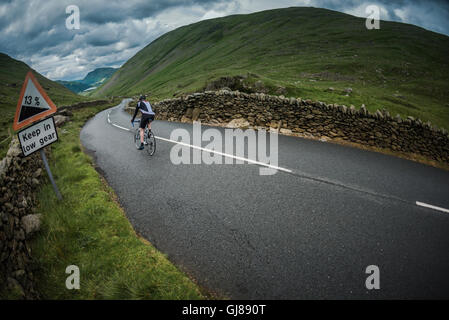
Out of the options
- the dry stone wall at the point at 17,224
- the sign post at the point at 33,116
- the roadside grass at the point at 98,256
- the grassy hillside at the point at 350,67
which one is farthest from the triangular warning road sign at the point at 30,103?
the grassy hillside at the point at 350,67

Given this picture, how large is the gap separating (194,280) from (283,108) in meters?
9.92

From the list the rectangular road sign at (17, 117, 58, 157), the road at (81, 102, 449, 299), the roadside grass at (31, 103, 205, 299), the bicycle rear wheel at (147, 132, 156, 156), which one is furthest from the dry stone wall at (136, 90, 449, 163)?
the rectangular road sign at (17, 117, 58, 157)

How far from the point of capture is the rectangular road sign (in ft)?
14.3

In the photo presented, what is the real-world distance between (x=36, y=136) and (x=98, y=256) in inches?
118

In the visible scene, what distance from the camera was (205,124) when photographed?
560 inches

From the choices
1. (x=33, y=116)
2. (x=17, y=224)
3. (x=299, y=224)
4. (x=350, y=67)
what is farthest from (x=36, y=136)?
(x=350, y=67)

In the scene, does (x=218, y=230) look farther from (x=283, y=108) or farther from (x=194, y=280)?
(x=283, y=108)

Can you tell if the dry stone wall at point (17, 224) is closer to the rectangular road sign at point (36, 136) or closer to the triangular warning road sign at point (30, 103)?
the rectangular road sign at point (36, 136)

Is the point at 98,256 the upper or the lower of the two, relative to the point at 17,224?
lower

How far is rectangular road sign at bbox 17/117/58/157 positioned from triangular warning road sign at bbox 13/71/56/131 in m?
0.19

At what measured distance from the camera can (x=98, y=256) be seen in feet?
11.9

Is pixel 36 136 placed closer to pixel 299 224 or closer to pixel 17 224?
pixel 17 224

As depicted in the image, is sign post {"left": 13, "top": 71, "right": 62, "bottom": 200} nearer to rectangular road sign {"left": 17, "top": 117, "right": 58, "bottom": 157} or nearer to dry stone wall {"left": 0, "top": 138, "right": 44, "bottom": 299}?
rectangular road sign {"left": 17, "top": 117, "right": 58, "bottom": 157}
